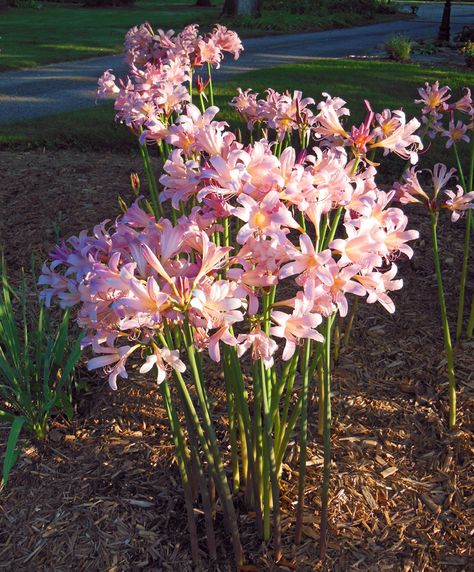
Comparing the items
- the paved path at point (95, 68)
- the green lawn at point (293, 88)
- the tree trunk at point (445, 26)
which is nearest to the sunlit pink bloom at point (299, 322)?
the green lawn at point (293, 88)

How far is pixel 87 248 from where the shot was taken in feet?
5.09

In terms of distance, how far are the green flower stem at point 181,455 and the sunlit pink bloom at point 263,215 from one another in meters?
0.61

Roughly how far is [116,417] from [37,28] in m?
19.1

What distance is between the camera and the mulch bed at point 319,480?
2223 millimetres

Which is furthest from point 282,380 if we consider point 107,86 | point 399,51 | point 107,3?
point 107,3

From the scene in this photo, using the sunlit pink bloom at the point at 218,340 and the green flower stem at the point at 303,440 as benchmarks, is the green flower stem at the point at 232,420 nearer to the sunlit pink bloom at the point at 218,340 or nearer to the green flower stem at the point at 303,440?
the green flower stem at the point at 303,440

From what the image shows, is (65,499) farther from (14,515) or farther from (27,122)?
(27,122)

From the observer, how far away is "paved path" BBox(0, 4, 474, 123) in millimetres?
9367

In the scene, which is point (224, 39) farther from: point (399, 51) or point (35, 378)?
point (399, 51)

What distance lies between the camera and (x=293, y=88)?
9.32 meters

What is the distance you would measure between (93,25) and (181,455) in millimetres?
20553

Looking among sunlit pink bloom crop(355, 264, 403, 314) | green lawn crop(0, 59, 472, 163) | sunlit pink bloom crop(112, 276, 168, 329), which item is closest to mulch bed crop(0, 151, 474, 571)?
sunlit pink bloom crop(355, 264, 403, 314)

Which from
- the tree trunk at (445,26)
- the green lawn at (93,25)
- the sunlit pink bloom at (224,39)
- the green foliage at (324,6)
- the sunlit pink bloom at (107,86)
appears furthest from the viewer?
the green foliage at (324,6)

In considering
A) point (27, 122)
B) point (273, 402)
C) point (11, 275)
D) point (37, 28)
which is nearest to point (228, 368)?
point (273, 402)
